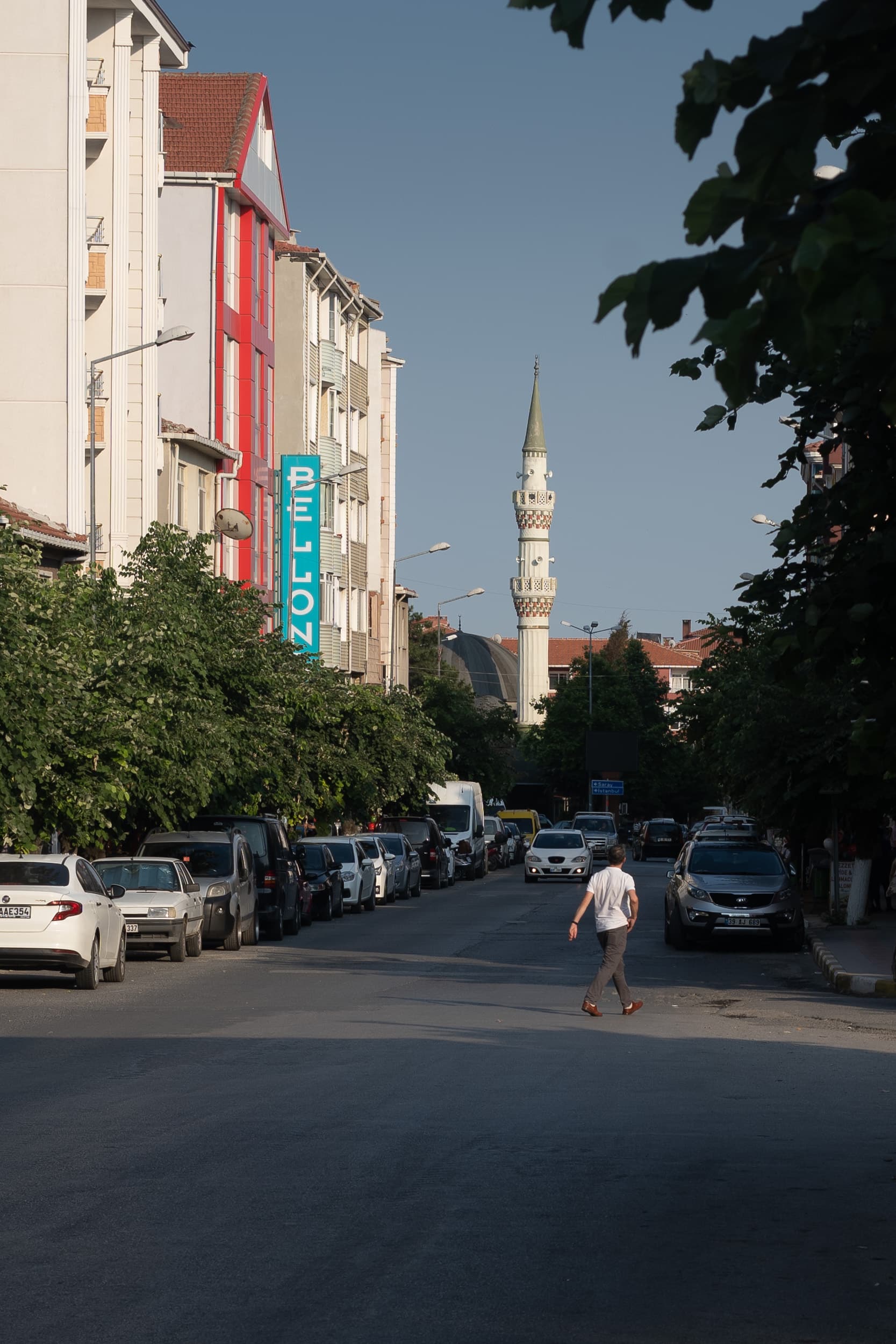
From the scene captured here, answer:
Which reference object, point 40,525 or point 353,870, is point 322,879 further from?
point 40,525

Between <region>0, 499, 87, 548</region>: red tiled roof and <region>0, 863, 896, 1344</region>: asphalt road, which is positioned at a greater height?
<region>0, 499, 87, 548</region>: red tiled roof

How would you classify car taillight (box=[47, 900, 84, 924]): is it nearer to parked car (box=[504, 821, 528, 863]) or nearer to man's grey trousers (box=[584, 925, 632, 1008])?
man's grey trousers (box=[584, 925, 632, 1008])

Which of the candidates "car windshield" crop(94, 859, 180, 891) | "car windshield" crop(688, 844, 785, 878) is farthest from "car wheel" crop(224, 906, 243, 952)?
"car windshield" crop(688, 844, 785, 878)

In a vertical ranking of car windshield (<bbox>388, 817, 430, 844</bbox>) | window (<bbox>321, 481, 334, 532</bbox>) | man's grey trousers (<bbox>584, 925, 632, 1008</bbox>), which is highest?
window (<bbox>321, 481, 334, 532</bbox>)

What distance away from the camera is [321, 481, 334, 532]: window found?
65.6 meters

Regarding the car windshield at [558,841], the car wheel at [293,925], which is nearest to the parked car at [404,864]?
the car windshield at [558,841]

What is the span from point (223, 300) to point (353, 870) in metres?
22.1

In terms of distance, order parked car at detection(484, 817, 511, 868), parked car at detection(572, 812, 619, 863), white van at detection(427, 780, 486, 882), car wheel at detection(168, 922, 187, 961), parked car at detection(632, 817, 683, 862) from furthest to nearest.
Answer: parked car at detection(632, 817, 683, 862), parked car at detection(572, 812, 619, 863), parked car at detection(484, 817, 511, 868), white van at detection(427, 780, 486, 882), car wheel at detection(168, 922, 187, 961)

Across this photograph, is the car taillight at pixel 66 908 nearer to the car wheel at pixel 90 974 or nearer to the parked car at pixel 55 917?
the parked car at pixel 55 917

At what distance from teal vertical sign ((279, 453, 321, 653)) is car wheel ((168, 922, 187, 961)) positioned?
3162 cm

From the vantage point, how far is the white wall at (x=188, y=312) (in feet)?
178

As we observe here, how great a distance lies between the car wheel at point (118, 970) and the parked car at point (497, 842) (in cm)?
4520

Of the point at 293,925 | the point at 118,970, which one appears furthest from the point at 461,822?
the point at 118,970

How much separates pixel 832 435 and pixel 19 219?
109 feet
